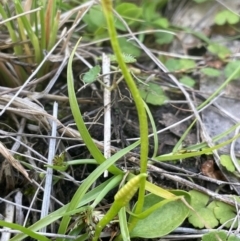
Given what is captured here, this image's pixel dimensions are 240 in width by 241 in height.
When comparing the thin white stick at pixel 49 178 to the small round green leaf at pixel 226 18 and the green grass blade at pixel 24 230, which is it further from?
the small round green leaf at pixel 226 18

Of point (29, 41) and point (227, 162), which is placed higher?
point (29, 41)

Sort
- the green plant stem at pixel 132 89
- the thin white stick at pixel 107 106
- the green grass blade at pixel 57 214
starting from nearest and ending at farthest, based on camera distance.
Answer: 1. the green plant stem at pixel 132 89
2. the green grass blade at pixel 57 214
3. the thin white stick at pixel 107 106

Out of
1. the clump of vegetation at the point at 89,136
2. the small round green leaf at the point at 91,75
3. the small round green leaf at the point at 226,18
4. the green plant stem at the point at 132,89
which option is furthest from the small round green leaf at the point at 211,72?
the green plant stem at the point at 132,89

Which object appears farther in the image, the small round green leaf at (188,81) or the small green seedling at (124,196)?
the small round green leaf at (188,81)

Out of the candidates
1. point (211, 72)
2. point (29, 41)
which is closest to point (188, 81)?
point (211, 72)

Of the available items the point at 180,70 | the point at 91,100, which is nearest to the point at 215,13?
the point at 180,70

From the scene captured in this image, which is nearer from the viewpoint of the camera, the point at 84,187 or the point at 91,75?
the point at 84,187

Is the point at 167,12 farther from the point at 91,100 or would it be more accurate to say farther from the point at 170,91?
the point at 91,100

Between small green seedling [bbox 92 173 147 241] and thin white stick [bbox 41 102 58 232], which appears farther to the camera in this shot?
thin white stick [bbox 41 102 58 232]

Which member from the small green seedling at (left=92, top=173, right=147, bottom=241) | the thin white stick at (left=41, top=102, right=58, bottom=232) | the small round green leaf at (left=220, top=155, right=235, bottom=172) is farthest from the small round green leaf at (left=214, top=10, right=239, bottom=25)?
the small green seedling at (left=92, top=173, right=147, bottom=241)

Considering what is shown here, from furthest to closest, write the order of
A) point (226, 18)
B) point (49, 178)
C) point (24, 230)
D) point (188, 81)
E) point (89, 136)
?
point (226, 18) < point (188, 81) < point (49, 178) < point (89, 136) < point (24, 230)

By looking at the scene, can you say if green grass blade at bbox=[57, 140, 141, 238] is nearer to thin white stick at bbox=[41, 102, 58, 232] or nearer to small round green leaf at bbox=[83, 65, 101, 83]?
thin white stick at bbox=[41, 102, 58, 232]

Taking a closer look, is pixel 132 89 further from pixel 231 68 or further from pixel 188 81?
pixel 231 68
